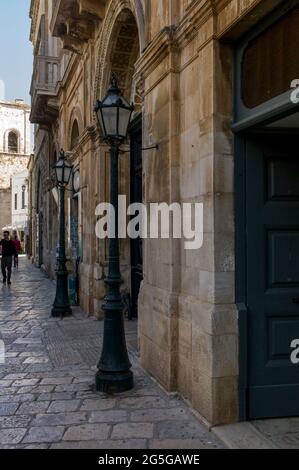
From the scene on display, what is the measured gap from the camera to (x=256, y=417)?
413cm

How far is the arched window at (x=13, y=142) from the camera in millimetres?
60562

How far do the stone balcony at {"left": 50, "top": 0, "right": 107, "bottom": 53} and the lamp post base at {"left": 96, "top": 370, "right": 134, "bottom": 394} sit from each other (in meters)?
7.01

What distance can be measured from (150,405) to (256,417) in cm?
110

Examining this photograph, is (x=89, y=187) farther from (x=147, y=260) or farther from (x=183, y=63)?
(x=183, y=63)

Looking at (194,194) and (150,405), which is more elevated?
(194,194)

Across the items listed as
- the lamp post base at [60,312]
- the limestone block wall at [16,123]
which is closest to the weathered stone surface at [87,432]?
the lamp post base at [60,312]

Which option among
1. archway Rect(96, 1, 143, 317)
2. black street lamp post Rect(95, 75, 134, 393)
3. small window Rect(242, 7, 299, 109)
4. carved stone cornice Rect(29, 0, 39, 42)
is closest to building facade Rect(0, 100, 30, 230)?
carved stone cornice Rect(29, 0, 39, 42)

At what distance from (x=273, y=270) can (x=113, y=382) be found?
221 cm

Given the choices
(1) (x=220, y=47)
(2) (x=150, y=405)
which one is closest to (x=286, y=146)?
(1) (x=220, y=47)

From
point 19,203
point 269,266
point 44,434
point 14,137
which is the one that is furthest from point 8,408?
point 14,137

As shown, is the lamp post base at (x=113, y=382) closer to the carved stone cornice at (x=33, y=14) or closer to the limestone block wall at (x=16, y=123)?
the carved stone cornice at (x=33, y=14)

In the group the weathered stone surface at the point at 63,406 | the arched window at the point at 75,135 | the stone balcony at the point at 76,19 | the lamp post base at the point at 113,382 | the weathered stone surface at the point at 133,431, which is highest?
the stone balcony at the point at 76,19

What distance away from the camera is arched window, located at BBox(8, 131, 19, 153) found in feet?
199

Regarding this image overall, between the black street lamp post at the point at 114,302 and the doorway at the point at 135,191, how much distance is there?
10.0 ft
